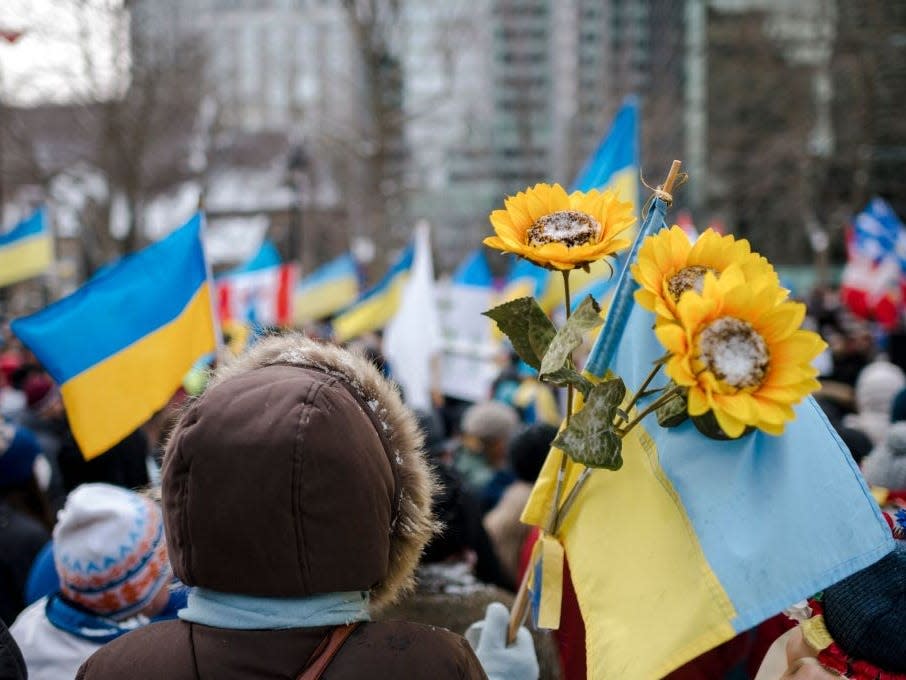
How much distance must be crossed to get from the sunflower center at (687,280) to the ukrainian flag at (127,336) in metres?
2.83

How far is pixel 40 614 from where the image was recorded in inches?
99.1

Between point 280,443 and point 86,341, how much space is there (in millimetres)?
2942

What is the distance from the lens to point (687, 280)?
5.23ft

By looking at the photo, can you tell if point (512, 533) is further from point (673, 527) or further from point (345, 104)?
point (345, 104)

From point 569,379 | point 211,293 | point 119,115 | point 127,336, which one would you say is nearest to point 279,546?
point 569,379

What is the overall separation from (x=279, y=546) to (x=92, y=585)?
1277 millimetres

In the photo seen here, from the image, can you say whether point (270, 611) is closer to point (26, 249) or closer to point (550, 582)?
point (550, 582)

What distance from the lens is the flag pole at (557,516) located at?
72.9 inches

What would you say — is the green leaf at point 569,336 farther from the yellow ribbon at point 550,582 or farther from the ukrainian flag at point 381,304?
the ukrainian flag at point 381,304

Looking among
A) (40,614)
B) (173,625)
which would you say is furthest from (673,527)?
(40,614)

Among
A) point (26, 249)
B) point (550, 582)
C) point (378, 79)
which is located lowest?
point (26, 249)

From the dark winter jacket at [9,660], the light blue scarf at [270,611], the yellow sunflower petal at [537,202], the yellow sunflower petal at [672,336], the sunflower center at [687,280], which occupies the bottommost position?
the dark winter jacket at [9,660]

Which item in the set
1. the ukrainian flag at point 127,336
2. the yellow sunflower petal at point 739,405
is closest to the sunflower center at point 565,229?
the yellow sunflower petal at point 739,405

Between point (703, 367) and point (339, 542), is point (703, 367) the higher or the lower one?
the higher one
